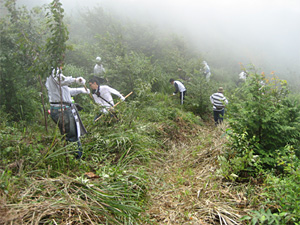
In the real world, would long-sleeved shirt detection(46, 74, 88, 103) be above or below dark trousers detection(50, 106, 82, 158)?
above

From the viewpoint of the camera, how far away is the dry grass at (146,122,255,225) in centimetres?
293

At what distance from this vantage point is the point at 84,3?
2470 cm

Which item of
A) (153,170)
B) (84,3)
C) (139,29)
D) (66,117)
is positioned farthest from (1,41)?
(84,3)

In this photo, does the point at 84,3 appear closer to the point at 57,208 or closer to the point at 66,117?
the point at 66,117

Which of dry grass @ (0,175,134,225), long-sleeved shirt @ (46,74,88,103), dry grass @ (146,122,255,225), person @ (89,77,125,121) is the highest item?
long-sleeved shirt @ (46,74,88,103)

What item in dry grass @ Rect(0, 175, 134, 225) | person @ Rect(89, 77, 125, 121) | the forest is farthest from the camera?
person @ Rect(89, 77, 125, 121)

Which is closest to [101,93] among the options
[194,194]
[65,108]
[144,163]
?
[65,108]

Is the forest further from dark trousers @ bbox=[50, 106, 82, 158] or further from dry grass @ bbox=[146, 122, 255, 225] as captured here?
dark trousers @ bbox=[50, 106, 82, 158]

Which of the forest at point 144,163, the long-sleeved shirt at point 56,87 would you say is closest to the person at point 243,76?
the forest at point 144,163

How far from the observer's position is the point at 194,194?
3.39 m

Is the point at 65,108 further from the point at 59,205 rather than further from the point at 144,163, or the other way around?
the point at 59,205

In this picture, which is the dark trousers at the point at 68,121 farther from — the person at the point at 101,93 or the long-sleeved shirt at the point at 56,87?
the person at the point at 101,93

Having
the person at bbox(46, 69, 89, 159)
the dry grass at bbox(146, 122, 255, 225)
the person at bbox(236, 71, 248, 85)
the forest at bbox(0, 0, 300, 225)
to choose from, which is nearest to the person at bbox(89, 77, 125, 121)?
the forest at bbox(0, 0, 300, 225)

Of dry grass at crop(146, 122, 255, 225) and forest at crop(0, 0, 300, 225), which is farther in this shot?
→ dry grass at crop(146, 122, 255, 225)
